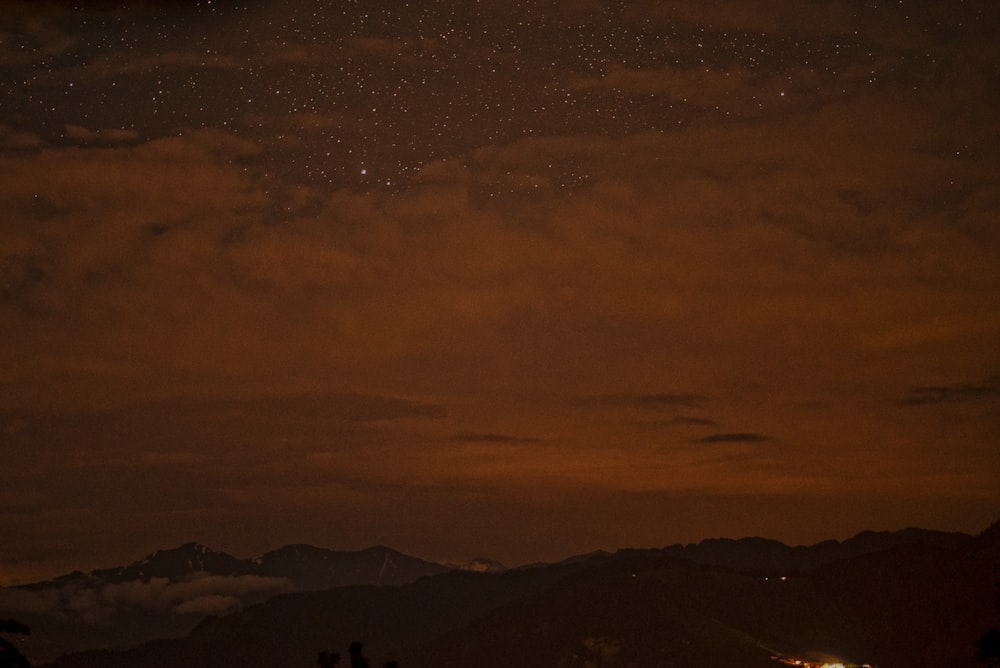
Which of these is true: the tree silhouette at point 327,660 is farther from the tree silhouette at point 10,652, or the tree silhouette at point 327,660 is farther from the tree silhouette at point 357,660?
the tree silhouette at point 10,652

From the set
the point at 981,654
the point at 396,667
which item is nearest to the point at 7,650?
the point at 396,667

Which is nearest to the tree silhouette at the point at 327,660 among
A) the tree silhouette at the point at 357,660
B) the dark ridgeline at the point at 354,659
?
the dark ridgeline at the point at 354,659

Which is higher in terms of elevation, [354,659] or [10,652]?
[10,652]

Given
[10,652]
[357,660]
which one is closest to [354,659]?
[357,660]

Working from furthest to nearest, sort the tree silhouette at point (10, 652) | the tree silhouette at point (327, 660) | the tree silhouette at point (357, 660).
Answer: the tree silhouette at point (327, 660)
the tree silhouette at point (357, 660)
the tree silhouette at point (10, 652)

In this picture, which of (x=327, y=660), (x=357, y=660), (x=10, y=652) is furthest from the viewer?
(x=327, y=660)

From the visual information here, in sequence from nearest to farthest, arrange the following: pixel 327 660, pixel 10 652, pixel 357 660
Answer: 1. pixel 10 652
2. pixel 357 660
3. pixel 327 660

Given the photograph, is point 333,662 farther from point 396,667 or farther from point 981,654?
point 981,654

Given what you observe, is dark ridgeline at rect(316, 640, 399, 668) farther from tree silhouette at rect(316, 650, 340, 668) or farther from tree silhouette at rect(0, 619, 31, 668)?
tree silhouette at rect(0, 619, 31, 668)

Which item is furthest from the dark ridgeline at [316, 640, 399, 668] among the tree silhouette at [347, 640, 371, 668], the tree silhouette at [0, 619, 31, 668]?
the tree silhouette at [0, 619, 31, 668]

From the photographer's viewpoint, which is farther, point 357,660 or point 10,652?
point 357,660

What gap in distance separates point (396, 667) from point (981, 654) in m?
16.6

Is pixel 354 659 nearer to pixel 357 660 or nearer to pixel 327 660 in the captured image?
pixel 357 660

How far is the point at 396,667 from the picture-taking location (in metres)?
22.3
